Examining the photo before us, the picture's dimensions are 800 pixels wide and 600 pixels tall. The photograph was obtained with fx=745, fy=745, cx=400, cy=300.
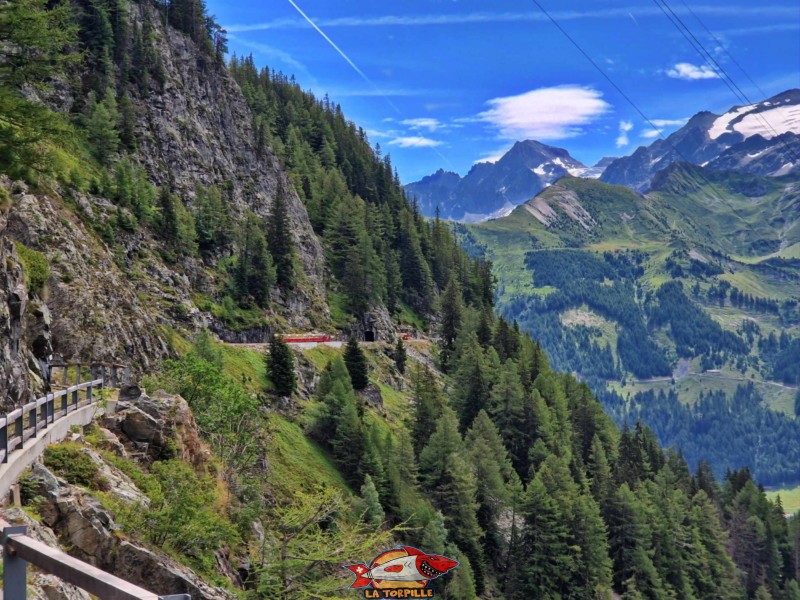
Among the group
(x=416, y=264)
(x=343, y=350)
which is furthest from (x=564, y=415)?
(x=416, y=264)

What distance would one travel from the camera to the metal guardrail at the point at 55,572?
529cm

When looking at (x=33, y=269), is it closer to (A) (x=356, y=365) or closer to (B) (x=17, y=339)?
(B) (x=17, y=339)

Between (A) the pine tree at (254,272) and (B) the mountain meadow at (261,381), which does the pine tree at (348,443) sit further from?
(A) the pine tree at (254,272)

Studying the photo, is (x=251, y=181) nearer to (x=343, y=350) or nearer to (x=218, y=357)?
(x=343, y=350)

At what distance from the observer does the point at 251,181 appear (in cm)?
11831

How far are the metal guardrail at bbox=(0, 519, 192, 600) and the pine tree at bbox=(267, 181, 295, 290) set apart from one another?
9471cm

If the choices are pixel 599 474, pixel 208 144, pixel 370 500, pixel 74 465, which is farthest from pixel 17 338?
pixel 208 144

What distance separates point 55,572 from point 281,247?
329 feet

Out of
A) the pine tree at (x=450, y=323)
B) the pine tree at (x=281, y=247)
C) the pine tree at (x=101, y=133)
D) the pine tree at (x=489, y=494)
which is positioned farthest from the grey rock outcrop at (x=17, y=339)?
the pine tree at (x=450, y=323)

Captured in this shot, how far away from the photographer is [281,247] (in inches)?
4117

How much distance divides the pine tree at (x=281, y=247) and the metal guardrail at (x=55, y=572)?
A: 94714 millimetres

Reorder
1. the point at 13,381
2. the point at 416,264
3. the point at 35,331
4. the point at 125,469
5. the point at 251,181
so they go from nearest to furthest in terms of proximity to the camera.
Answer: the point at 125,469 → the point at 13,381 → the point at 35,331 → the point at 251,181 → the point at 416,264

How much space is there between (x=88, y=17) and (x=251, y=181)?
32.7 meters

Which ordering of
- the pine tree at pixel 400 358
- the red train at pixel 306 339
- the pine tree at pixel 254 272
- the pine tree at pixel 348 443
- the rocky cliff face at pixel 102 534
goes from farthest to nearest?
the pine tree at pixel 400 358 < the pine tree at pixel 254 272 < the red train at pixel 306 339 < the pine tree at pixel 348 443 < the rocky cliff face at pixel 102 534
